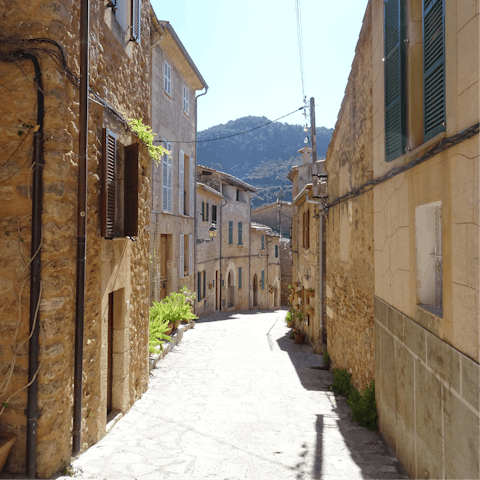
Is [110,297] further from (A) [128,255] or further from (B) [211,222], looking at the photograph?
(B) [211,222]

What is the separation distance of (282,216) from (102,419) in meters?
31.3

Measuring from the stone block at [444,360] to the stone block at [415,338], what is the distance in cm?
15

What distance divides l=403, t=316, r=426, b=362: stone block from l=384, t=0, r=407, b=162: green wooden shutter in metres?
1.78

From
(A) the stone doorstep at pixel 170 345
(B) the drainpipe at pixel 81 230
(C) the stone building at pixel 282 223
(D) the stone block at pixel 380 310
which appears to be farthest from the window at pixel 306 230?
(C) the stone building at pixel 282 223

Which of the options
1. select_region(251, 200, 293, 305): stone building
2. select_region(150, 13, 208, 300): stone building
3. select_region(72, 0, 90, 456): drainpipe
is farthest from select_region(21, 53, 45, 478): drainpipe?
select_region(251, 200, 293, 305): stone building

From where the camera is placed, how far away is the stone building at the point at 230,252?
18284 mm

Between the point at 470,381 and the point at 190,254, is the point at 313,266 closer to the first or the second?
the point at 190,254

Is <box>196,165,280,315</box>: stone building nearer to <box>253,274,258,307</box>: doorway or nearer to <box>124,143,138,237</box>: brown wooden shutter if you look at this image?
<box>253,274,258,307</box>: doorway

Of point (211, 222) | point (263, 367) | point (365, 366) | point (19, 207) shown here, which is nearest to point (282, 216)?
point (211, 222)

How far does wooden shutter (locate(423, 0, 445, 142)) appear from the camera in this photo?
11.1 ft

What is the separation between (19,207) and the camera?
3.78 metres

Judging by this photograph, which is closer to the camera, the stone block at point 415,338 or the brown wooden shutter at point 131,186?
the stone block at point 415,338

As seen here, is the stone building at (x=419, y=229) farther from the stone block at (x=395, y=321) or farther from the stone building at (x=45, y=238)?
the stone building at (x=45, y=238)

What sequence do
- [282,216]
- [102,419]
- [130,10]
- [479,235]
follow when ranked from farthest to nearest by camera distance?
1. [282,216]
2. [130,10]
3. [102,419]
4. [479,235]
